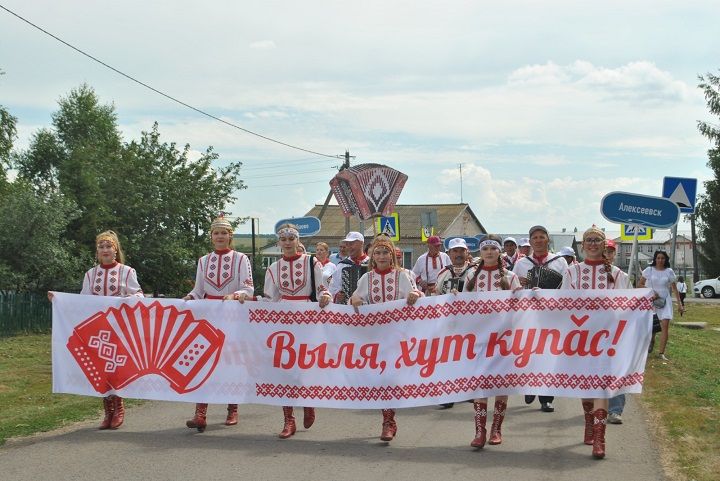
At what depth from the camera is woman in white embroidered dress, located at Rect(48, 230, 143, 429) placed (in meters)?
8.85

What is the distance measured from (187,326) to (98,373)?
991 mm

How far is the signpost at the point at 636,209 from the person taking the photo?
1257cm

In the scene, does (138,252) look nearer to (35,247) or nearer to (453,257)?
(35,247)

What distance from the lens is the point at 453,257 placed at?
10.8 meters

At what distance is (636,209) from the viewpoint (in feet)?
41.5

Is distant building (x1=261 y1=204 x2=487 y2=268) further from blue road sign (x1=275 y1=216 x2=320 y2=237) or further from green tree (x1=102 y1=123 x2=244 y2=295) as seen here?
blue road sign (x1=275 y1=216 x2=320 y2=237)

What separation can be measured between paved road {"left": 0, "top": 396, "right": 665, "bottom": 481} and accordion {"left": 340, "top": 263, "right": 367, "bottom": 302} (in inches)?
76.8

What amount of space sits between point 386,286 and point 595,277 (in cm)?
189

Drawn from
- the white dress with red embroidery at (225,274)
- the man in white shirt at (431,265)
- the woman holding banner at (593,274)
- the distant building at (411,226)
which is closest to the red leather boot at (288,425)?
the white dress with red embroidery at (225,274)

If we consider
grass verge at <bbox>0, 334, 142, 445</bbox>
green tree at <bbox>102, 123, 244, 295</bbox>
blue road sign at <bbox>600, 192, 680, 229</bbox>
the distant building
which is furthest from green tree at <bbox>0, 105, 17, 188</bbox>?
the distant building

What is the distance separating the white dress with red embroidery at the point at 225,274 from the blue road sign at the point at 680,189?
806 centimetres

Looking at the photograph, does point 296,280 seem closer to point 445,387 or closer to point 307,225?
point 445,387

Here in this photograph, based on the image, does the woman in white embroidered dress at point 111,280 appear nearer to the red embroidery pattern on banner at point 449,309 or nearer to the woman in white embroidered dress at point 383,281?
the red embroidery pattern on banner at point 449,309

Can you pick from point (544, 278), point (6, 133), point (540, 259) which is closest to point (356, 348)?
point (544, 278)
